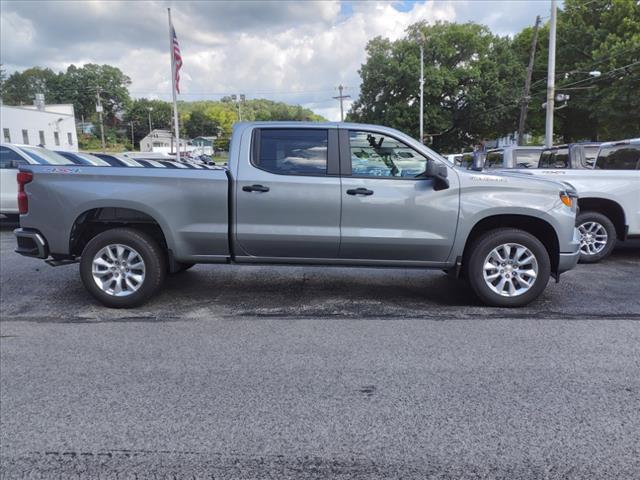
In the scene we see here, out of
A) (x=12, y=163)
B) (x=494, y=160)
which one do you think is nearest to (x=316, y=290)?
(x=494, y=160)

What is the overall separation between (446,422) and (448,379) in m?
0.61

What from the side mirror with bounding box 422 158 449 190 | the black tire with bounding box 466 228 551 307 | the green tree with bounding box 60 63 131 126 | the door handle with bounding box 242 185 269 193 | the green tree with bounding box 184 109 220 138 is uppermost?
the green tree with bounding box 60 63 131 126

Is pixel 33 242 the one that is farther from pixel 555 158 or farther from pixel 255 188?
pixel 555 158

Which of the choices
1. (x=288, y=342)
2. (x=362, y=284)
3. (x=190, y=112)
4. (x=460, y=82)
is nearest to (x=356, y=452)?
(x=288, y=342)

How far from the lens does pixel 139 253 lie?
5.14 metres

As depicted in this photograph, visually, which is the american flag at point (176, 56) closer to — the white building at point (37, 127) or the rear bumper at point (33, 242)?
the rear bumper at point (33, 242)

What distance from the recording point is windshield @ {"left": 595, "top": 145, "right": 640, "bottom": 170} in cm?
779

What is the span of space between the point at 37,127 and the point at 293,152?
53278mm

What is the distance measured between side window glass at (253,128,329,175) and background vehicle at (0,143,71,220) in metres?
6.51

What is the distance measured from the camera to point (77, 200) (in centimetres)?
506

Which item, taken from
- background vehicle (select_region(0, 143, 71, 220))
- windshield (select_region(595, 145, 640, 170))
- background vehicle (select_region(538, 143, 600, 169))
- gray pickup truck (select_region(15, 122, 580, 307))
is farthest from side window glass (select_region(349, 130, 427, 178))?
Answer: background vehicle (select_region(0, 143, 71, 220))

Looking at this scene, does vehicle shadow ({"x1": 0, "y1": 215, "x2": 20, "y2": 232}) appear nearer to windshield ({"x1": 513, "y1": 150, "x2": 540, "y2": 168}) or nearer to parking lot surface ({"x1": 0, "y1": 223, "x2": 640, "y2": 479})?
parking lot surface ({"x1": 0, "y1": 223, "x2": 640, "y2": 479})

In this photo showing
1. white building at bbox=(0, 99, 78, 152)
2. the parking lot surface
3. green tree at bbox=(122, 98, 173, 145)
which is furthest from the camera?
green tree at bbox=(122, 98, 173, 145)

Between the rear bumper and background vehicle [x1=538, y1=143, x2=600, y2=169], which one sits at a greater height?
background vehicle [x1=538, y1=143, x2=600, y2=169]
